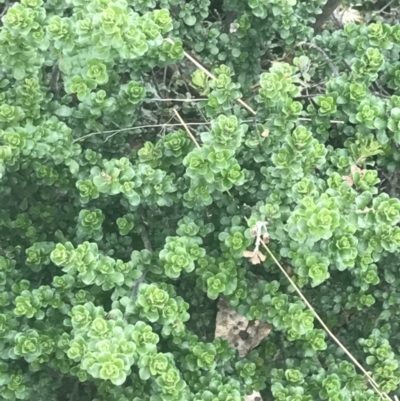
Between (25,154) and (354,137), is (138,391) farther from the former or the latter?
(354,137)

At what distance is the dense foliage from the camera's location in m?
1.56

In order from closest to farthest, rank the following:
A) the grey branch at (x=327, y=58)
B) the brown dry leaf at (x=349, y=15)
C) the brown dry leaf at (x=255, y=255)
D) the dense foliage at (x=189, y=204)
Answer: the dense foliage at (x=189, y=204) → the brown dry leaf at (x=255, y=255) → the grey branch at (x=327, y=58) → the brown dry leaf at (x=349, y=15)

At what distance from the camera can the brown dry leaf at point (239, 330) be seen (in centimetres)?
219

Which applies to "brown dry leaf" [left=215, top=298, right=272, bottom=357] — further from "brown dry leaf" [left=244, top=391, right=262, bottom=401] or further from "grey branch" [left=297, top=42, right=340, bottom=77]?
"grey branch" [left=297, top=42, right=340, bottom=77]

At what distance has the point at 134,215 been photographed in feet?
6.47

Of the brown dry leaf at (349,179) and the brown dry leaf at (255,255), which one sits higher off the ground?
the brown dry leaf at (349,179)

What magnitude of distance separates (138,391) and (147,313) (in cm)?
38

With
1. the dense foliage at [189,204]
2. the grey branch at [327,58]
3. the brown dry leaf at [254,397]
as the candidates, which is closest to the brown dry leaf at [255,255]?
the dense foliage at [189,204]

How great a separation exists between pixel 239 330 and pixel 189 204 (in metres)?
0.70

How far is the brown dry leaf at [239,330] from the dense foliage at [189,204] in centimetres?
5

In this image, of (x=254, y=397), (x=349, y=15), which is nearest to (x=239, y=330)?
(x=254, y=397)

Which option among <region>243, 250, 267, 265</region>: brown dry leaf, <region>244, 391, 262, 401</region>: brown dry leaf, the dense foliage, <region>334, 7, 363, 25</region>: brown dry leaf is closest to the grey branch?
the dense foliage

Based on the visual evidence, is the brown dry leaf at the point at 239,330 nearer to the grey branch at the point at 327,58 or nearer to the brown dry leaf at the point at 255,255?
the brown dry leaf at the point at 255,255

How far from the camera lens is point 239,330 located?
223 centimetres
